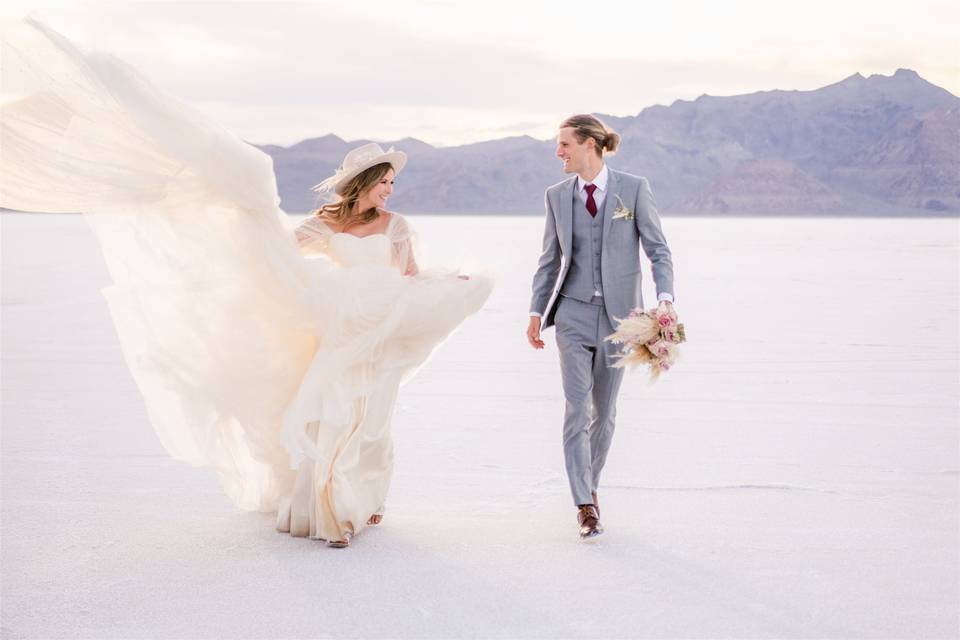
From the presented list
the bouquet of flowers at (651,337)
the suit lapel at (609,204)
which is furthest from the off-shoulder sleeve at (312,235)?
the bouquet of flowers at (651,337)

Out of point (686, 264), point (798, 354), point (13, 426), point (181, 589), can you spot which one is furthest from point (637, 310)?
point (686, 264)

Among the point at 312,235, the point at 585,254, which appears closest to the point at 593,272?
the point at 585,254

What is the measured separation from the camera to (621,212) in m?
5.84

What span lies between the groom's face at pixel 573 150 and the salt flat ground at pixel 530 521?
0.98 m

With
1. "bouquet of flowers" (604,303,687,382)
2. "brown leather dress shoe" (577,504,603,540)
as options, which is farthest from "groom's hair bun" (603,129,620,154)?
"brown leather dress shoe" (577,504,603,540)

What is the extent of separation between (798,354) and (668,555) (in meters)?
8.12

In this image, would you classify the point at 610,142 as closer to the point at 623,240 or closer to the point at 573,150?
the point at 573,150

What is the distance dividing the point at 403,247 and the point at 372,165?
0.49m

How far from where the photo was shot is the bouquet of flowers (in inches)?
218

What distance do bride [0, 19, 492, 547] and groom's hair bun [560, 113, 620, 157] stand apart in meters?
0.93

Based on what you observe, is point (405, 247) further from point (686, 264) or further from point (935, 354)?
point (686, 264)

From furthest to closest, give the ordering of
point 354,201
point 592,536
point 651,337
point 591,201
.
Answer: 1. point 354,201
2. point 591,201
3. point 592,536
4. point 651,337

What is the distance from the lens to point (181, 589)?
5.01m

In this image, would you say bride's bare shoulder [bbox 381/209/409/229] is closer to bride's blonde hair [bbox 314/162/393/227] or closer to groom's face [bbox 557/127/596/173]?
bride's blonde hair [bbox 314/162/393/227]
